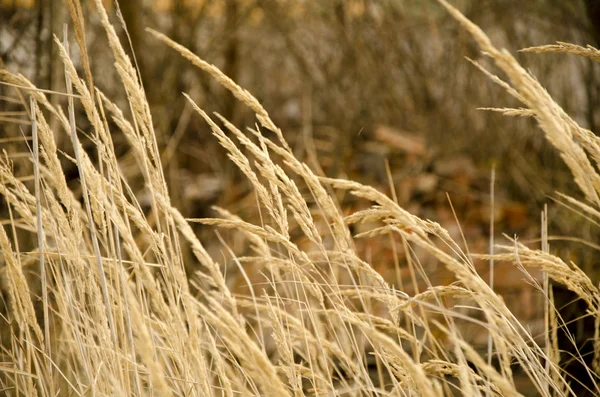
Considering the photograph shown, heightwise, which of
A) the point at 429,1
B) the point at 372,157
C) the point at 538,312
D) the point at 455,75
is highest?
the point at 429,1

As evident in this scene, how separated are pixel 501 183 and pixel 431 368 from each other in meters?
4.78

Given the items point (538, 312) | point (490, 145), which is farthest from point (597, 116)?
point (490, 145)

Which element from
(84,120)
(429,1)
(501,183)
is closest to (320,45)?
(429,1)

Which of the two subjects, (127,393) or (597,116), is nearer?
(127,393)

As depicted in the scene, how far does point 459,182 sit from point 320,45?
1.57 meters

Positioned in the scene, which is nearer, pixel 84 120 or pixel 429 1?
pixel 84 120

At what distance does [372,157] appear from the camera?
19.3ft

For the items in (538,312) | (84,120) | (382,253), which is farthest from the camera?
(382,253)

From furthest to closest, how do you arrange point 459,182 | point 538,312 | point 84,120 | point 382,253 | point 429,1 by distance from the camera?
point 459,182, point 429,1, point 382,253, point 538,312, point 84,120

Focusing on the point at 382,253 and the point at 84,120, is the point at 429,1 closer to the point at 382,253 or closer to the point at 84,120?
the point at 382,253

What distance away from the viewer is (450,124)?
611 centimetres

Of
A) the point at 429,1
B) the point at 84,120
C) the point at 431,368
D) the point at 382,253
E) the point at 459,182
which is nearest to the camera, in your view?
the point at 431,368

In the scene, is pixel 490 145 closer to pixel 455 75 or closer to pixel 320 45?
pixel 455 75

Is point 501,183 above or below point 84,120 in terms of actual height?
below
